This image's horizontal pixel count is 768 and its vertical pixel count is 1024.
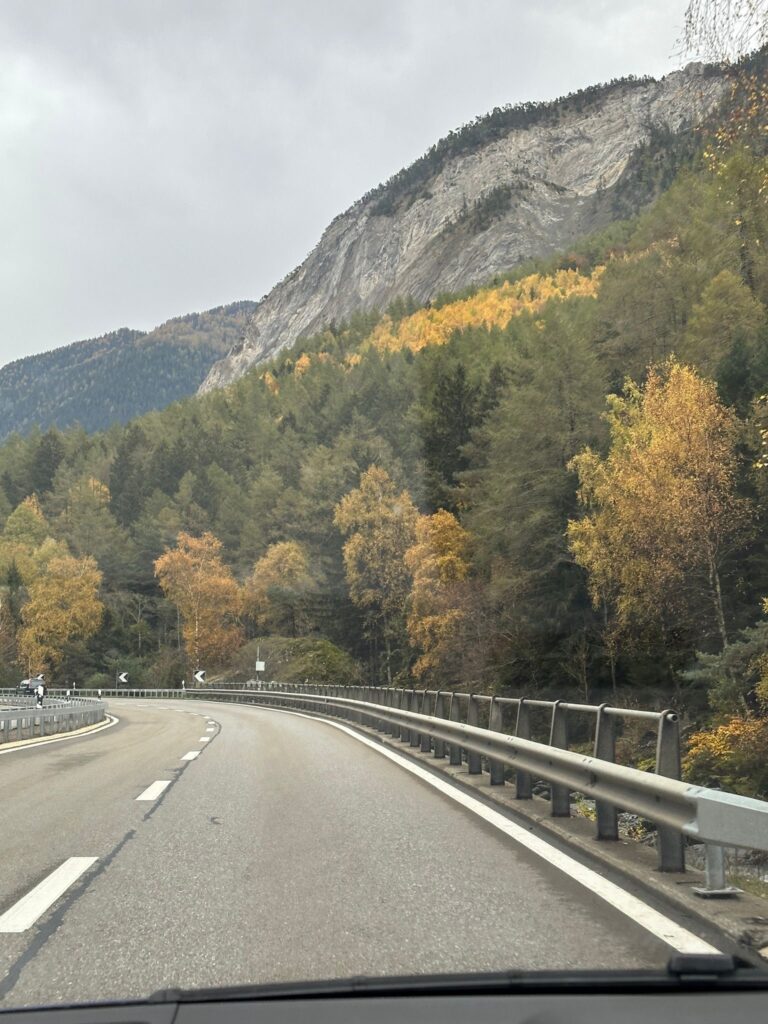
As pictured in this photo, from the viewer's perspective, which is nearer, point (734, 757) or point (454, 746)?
point (454, 746)

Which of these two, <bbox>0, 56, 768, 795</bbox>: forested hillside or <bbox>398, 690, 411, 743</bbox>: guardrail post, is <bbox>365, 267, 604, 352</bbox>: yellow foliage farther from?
<bbox>398, 690, 411, 743</bbox>: guardrail post

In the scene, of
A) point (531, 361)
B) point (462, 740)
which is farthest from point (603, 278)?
point (462, 740)

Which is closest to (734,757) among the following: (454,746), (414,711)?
(414,711)

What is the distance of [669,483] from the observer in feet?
114

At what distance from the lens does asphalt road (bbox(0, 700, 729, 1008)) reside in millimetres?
4246

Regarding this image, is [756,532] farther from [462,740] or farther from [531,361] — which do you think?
[462,740]

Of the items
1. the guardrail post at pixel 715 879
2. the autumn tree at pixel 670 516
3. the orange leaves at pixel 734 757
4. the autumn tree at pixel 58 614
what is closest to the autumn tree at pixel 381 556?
the autumn tree at pixel 670 516

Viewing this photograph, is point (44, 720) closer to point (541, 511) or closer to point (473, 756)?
point (473, 756)

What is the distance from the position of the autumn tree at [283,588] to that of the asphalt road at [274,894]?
6397 centimetres

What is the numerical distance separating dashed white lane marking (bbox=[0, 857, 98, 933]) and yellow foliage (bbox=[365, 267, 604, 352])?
10303 cm

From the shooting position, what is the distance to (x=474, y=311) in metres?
125

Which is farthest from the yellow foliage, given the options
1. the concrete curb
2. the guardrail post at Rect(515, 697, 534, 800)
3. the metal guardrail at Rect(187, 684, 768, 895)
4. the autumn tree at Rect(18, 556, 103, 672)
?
the concrete curb

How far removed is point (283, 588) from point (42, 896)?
71374 mm

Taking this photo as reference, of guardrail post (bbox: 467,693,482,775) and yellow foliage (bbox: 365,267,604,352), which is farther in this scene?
yellow foliage (bbox: 365,267,604,352)
